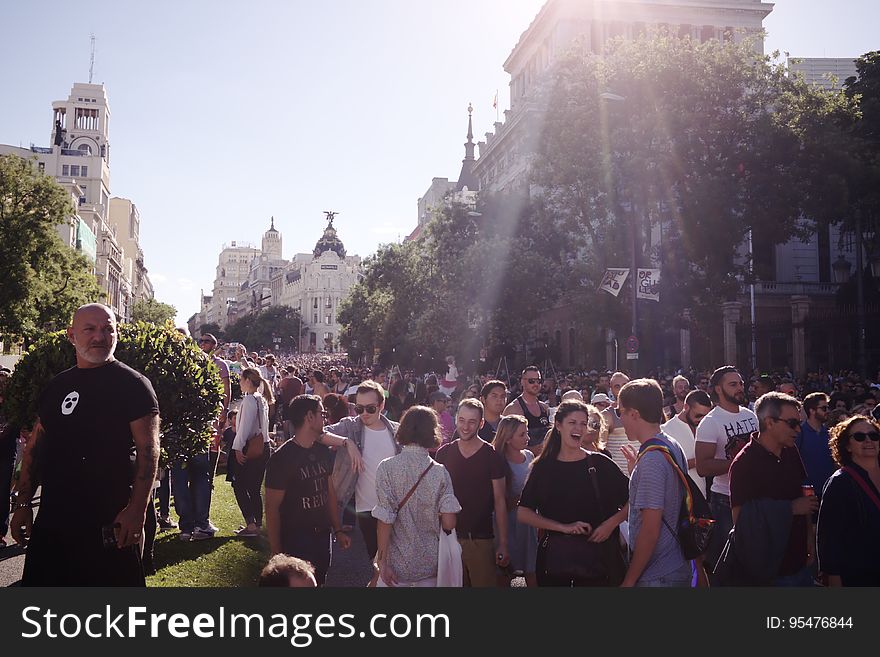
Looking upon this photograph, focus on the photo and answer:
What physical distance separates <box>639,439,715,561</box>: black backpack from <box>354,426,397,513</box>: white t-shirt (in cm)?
254

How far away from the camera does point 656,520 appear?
165 inches

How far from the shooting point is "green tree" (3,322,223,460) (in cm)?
788

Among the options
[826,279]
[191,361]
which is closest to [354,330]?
[826,279]

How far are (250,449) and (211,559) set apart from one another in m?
1.18

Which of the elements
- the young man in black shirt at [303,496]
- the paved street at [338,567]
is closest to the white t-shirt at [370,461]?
the young man in black shirt at [303,496]

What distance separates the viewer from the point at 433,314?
35.4m

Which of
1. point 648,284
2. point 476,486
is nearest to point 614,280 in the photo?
point 648,284

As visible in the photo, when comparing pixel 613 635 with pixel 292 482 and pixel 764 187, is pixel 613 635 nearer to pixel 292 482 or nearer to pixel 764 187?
pixel 292 482

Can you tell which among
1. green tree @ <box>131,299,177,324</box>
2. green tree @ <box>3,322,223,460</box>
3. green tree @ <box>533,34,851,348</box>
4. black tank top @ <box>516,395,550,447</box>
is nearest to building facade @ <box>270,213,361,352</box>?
green tree @ <box>131,299,177,324</box>

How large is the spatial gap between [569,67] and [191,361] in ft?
66.3

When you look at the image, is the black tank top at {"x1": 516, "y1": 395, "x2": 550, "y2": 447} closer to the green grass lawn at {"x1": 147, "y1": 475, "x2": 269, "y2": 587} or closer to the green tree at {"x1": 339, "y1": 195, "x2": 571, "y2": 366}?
the green grass lawn at {"x1": 147, "y1": 475, "x2": 269, "y2": 587}

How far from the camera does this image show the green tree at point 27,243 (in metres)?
31.4

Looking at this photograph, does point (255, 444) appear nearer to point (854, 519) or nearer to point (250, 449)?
point (250, 449)

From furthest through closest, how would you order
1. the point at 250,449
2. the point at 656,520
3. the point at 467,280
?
the point at 467,280 → the point at 250,449 → the point at 656,520
